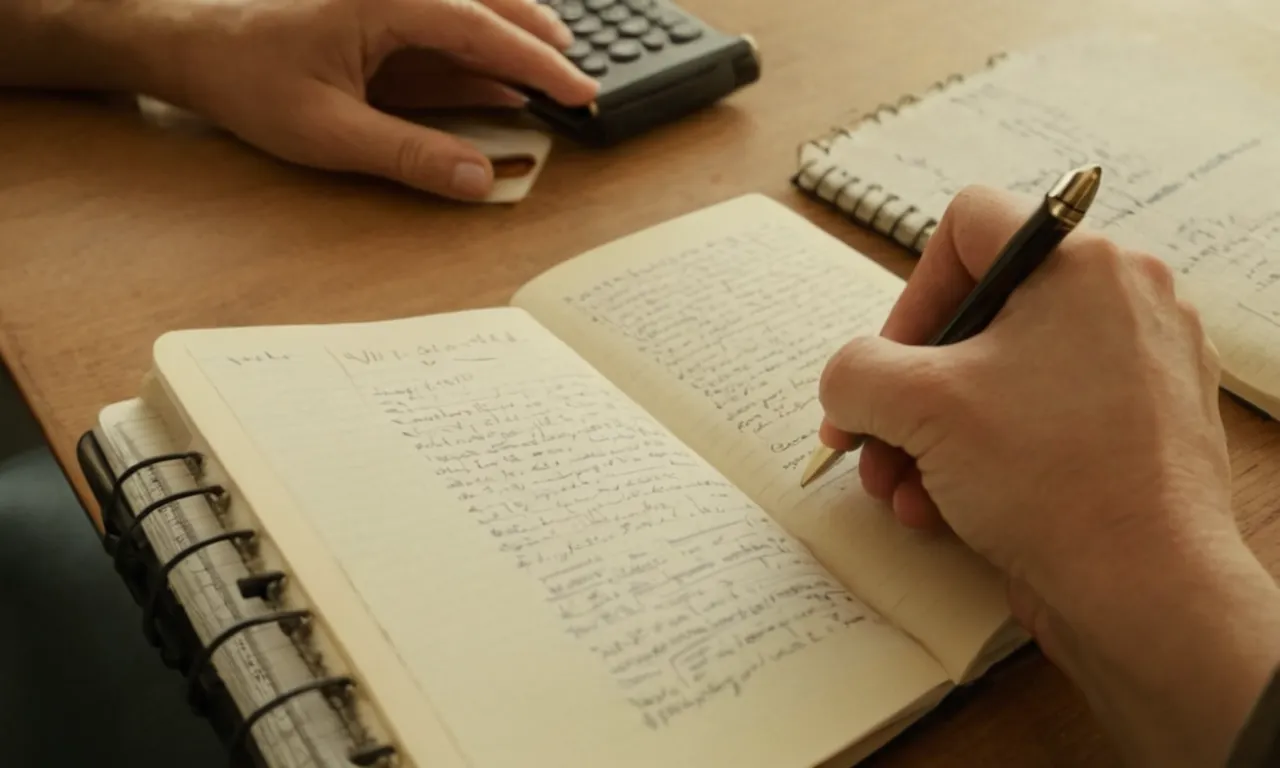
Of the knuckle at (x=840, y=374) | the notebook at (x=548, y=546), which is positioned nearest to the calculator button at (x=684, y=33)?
the notebook at (x=548, y=546)

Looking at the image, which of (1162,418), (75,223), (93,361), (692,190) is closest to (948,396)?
(1162,418)

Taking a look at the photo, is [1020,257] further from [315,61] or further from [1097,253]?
[315,61]

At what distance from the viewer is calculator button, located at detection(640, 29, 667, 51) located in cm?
78

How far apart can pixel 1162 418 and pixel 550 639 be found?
25 cm

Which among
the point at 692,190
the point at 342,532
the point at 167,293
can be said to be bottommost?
the point at 342,532

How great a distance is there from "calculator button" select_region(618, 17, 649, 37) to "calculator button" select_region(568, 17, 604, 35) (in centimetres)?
2

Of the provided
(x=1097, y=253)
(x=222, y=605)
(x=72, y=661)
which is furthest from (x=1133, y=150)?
(x=72, y=661)

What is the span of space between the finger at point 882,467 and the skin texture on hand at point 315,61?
334 mm

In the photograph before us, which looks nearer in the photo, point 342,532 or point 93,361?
point 342,532

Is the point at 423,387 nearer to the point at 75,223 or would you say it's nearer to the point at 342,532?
the point at 342,532

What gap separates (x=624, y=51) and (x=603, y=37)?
0.02 metres

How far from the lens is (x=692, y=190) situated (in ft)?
2.39

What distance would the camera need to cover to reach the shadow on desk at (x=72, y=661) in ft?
2.51

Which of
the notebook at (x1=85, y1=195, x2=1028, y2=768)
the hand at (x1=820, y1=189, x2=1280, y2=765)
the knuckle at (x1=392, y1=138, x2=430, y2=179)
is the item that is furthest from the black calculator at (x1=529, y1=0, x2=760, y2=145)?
the hand at (x1=820, y1=189, x2=1280, y2=765)
